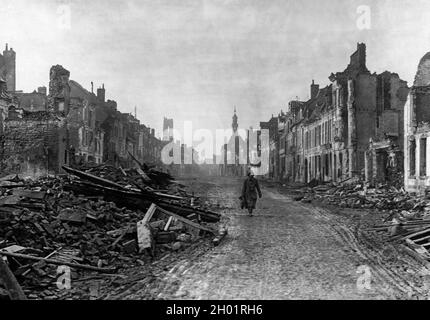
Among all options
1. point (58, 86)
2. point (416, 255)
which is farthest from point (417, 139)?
point (58, 86)

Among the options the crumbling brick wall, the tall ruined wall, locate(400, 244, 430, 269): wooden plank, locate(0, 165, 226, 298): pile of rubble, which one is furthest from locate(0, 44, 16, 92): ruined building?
locate(400, 244, 430, 269): wooden plank

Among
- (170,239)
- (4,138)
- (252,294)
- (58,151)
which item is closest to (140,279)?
(252,294)

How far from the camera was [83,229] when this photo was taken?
999 centimetres

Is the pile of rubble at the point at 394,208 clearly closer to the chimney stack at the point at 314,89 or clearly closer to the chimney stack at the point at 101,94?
the chimney stack at the point at 314,89

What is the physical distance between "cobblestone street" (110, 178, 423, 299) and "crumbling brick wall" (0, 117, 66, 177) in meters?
12.6

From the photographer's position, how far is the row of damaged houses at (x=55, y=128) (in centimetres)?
2061

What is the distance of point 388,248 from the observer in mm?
9758

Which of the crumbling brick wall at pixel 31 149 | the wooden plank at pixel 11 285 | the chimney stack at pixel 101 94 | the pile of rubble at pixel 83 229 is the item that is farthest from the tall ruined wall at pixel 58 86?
the chimney stack at pixel 101 94

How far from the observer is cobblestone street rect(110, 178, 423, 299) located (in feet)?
20.0

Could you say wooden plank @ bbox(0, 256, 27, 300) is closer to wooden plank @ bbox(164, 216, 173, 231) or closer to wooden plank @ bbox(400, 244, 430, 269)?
wooden plank @ bbox(164, 216, 173, 231)

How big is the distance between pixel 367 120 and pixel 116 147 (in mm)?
36178

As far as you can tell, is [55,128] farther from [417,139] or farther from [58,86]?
[417,139]

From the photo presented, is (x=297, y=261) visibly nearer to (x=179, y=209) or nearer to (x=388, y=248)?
(x=388, y=248)
